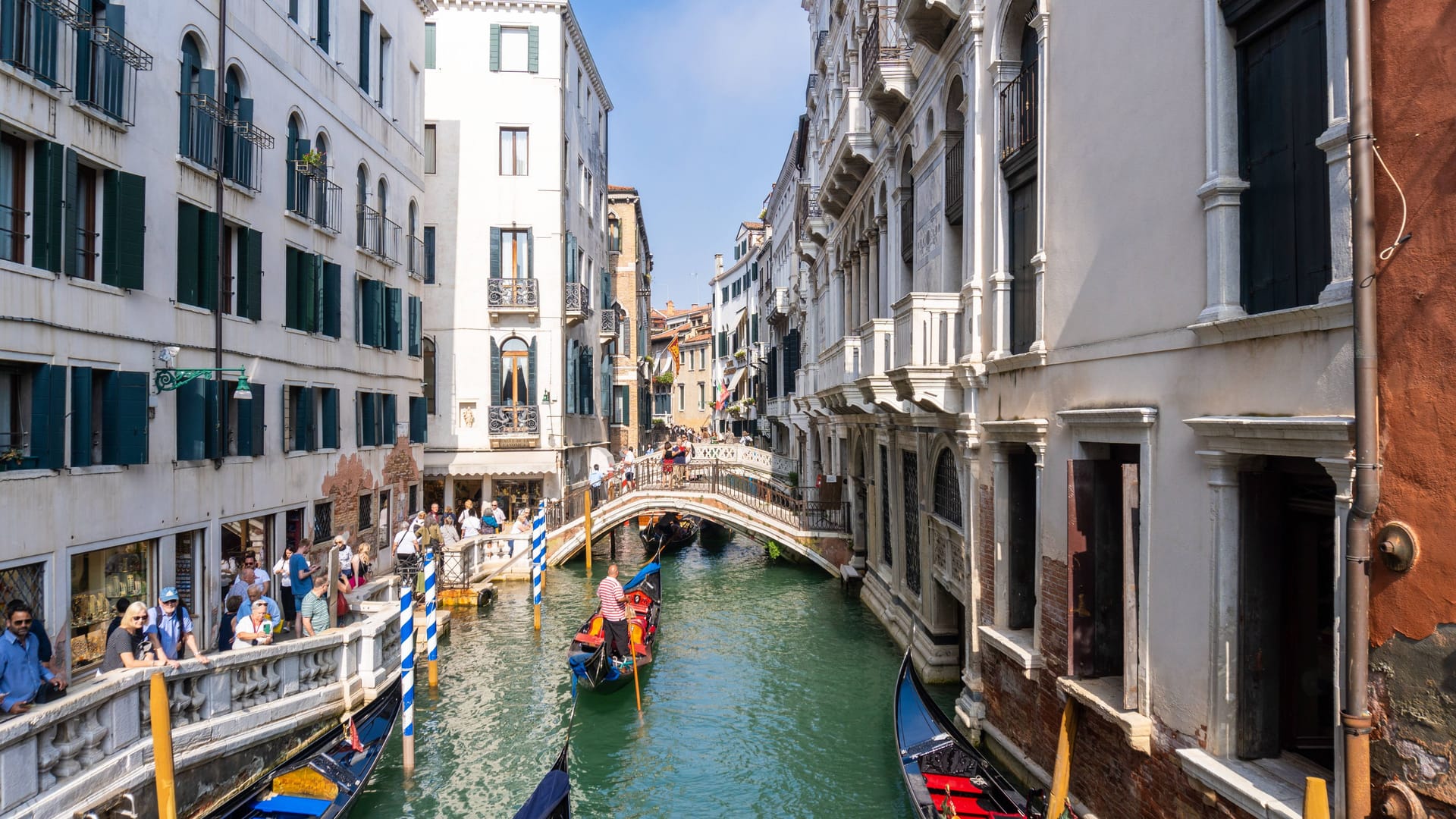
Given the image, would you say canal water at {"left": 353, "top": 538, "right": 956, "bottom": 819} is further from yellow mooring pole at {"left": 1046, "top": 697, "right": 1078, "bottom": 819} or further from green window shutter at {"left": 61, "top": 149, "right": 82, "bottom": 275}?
green window shutter at {"left": 61, "top": 149, "right": 82, "bottom": 275}

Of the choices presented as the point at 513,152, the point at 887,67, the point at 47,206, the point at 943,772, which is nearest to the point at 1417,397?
the point at 943,772

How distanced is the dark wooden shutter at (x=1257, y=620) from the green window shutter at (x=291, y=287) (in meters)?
11.8

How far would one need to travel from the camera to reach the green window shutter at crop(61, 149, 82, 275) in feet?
27.7

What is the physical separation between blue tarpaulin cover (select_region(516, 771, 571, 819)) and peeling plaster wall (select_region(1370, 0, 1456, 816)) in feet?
17.2

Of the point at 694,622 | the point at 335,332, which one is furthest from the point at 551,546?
the point at 335,332

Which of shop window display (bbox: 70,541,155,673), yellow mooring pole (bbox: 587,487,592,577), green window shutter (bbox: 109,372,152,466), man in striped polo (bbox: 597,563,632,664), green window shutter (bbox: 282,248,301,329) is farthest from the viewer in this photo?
yellow mooring pole (bbox: 587,487,592,577)

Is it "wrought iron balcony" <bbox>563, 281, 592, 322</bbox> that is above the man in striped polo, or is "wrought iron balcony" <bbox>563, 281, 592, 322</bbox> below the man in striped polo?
above

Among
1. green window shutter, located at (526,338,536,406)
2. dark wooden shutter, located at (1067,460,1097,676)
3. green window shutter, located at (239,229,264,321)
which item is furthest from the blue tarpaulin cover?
green window shutter, located at (526,338,536,406)

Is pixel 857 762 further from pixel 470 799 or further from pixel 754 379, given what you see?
pixel 754 379

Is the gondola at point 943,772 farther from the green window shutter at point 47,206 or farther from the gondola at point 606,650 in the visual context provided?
the green window shutter at point 47,206

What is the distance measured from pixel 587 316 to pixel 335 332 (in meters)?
10.3

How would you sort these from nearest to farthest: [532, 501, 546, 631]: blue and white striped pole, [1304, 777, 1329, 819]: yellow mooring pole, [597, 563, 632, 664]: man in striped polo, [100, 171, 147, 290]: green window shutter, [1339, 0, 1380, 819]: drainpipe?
[1339, 0, 1380, 819]: drainpipe, [1304, 777, 1329, 819]: yellow mooring pole, [100, 171, 147, 290]: green window shutter, [597, 563, 632, 664]: man in striped polo, [532, 501, 546, 631]: blue and white striped pole

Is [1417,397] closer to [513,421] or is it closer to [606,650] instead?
[606,650]

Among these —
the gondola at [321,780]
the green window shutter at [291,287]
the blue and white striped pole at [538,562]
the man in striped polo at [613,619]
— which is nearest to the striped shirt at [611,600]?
the man in striped polo at [613,619]
